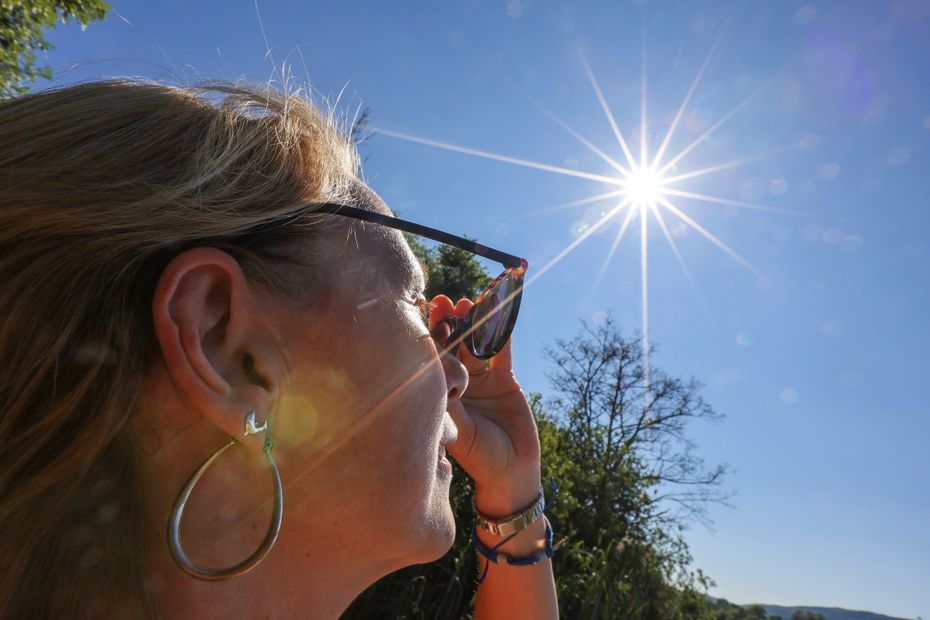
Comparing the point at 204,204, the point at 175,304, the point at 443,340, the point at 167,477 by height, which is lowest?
the point at 167,477

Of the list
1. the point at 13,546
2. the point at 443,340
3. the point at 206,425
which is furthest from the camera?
the point at 443,340

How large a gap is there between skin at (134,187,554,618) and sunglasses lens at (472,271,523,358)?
0.64 metres

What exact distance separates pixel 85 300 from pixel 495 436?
5.41 ft

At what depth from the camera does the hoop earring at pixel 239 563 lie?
0.97 metres

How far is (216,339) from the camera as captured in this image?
1152mm

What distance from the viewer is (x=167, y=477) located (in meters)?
1.10

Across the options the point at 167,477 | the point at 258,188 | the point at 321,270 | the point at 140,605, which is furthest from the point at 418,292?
the point at 140,605

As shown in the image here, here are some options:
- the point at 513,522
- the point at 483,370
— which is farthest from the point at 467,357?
Result: the point at 513,522

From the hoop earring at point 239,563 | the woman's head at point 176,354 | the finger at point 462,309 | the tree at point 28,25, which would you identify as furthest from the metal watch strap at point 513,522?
the tree at point 28,25

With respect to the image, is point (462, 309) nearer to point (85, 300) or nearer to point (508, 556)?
point (508, 556)

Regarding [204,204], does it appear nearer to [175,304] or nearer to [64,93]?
[175,304]

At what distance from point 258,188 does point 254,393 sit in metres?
0.47

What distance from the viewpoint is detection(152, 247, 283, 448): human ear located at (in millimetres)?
1068

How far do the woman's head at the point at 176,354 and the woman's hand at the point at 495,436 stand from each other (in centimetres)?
89
